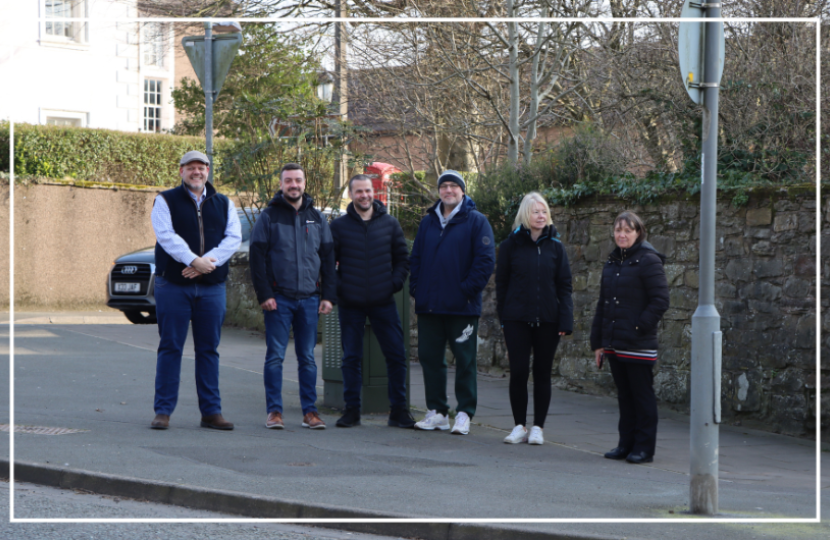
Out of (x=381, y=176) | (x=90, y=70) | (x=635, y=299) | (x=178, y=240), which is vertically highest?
(x=90, y=70)

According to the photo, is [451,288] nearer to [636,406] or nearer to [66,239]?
[636,406]

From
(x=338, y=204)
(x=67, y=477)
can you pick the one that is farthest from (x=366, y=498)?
(x=338, y=204)

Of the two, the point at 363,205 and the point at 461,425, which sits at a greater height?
the point at 363,205

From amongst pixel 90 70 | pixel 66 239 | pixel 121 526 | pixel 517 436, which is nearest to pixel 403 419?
pixel 517 436

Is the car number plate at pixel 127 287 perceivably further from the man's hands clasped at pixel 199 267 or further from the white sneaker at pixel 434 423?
the white sneaker at pixel 434 423

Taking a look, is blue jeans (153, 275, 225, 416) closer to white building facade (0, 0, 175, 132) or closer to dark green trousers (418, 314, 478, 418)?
dark green trousers (418, 314, 478, 418)

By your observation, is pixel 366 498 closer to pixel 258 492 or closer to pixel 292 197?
pixel 258 492

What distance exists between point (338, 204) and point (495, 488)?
8.08 metres

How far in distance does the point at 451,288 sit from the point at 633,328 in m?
1.41

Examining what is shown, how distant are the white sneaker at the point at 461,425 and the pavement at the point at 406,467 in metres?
0.10

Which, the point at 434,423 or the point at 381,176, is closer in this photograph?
the point at 434,423

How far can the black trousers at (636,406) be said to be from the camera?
6676 millimetres

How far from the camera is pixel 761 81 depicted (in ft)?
29.2

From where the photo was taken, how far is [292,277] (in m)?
7.21
